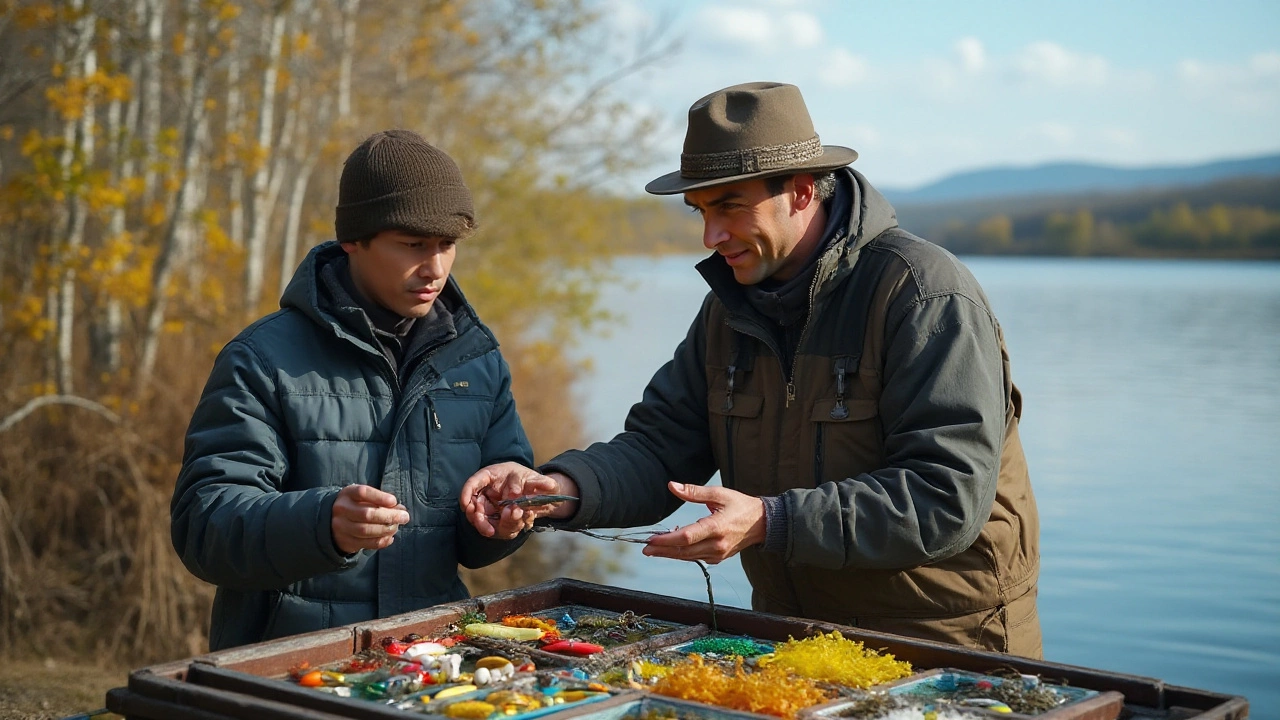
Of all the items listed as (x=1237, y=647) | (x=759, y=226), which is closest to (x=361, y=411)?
(x=759, y=226)

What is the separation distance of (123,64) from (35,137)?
3.12 metres

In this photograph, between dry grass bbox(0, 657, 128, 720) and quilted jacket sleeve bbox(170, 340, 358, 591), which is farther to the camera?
dry grass bbox(0, 657, 128, 720)

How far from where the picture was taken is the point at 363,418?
3285 mm

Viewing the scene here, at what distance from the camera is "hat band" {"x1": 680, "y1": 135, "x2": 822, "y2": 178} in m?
3.35

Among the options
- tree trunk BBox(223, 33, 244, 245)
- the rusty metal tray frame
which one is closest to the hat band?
the rusty metal tray frame

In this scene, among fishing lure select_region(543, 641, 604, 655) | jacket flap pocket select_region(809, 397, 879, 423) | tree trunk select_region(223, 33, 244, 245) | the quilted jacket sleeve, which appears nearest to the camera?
fishing lure select_region(543, 641, 604, 655)

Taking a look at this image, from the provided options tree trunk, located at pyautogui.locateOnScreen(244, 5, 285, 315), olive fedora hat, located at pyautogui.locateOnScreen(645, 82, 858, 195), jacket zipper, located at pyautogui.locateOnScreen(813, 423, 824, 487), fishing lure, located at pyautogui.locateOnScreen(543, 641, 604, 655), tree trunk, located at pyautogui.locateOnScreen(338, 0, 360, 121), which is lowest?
fishing lure, located at pyautogui.locateOnScreen(543, 641, 604, 655)

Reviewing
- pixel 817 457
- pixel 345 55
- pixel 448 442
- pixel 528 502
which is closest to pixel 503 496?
pixel 528 502

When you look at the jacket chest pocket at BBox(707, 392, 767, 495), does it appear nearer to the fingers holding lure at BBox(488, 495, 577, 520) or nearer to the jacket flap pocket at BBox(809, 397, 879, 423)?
the jacket flap pocket at BBox(809, 397, 879, 423)

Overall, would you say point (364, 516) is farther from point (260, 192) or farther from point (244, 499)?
point (260, 192)

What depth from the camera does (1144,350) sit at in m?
27.7

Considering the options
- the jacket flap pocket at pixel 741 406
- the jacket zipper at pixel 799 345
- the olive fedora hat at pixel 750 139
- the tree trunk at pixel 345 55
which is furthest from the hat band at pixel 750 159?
the tree trunk at pixel 345 55

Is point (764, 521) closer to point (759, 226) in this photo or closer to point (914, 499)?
point (914, 499)

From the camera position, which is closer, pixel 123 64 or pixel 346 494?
pixel 346 494
